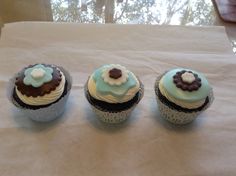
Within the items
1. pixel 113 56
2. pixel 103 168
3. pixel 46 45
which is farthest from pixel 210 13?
pixel 103 168

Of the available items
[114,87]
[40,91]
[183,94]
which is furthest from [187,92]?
[40,91]

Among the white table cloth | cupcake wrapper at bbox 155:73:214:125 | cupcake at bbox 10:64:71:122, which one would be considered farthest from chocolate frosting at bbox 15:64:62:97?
cupcake wrapper at bbox 155:73:214:125

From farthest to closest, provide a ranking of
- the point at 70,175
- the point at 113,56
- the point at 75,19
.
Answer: the point at 75,19 < the point at 113,56 < the point at 70,175

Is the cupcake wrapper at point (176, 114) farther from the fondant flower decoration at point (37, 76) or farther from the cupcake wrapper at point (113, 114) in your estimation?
the fondant flower decoration at point (37, 76)

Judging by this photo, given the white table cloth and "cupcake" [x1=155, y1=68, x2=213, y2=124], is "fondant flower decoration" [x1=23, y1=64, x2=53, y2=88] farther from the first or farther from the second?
"cupcake" [x1=155, y1=68, x2=213, y2=124]

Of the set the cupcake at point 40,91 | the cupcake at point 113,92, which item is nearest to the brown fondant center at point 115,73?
the cupcake at point 113,92

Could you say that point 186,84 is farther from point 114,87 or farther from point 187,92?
point 114,87

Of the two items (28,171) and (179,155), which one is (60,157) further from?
(179,155)
